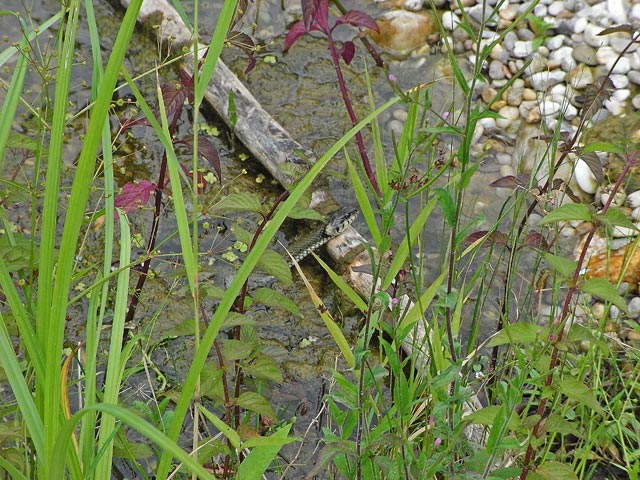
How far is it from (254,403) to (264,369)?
11 centimetres

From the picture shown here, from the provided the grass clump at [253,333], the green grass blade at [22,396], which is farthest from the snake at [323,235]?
the green grass blade at [22,396]

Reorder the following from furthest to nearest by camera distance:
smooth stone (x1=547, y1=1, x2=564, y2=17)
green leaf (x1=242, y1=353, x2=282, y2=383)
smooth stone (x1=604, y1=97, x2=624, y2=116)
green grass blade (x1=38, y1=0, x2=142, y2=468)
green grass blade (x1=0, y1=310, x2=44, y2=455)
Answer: smooth stone (x1=547, y1=1, x2=564, y2=17)
smooth stone (x1=604, y1=97, x2=624, y2=116)
green leaf (x1=242, y1=353, x2=282, y2=383)
green grass blade (x1=0, y1=310, x2=44, y2=455)
green grass blade (x1=38, y1=0, x2=142, y2=468)

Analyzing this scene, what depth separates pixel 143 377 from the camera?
316 cm

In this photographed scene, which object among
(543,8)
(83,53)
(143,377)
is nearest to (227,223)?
(143,377)

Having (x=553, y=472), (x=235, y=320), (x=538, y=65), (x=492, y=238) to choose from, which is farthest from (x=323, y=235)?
(x=538, y=65)

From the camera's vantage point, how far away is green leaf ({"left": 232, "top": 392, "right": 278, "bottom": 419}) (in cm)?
226

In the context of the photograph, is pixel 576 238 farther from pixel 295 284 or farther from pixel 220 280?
pixel 220 280

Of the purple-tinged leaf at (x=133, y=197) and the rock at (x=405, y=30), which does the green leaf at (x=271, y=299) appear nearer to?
the purple-tinged leaf at (x=133, y=197)

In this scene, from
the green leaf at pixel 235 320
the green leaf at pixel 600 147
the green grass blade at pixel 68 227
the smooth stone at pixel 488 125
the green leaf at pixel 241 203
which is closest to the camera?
the green grass blade at pixel 68 227

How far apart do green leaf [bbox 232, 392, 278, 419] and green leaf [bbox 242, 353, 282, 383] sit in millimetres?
64

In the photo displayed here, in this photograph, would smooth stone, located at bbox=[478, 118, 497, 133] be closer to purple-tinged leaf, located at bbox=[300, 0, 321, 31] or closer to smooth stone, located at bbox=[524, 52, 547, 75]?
smooth stone, located at bbox=[524, 52, 547, 75]

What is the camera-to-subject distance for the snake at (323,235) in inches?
143

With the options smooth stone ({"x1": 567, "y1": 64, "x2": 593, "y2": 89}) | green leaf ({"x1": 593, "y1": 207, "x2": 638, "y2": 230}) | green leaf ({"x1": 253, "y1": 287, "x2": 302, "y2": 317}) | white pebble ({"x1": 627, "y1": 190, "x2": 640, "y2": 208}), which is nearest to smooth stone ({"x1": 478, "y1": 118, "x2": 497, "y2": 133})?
smooth stone ({"x1": 567, "y1": 64, "x2": 593, "y2": 89})

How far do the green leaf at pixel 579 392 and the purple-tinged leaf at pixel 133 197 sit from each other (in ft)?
4.16
